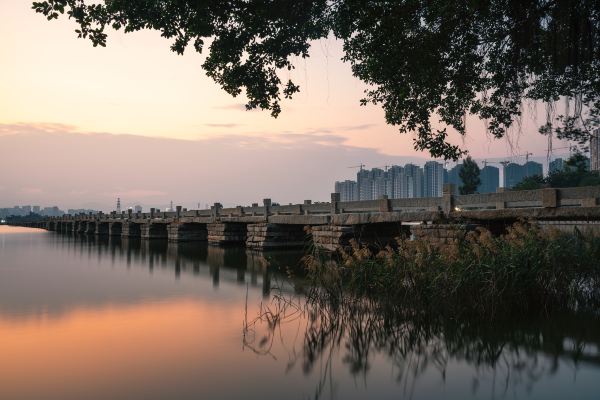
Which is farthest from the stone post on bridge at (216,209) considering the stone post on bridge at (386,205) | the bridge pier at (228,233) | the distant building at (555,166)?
the distant building at (555,166)

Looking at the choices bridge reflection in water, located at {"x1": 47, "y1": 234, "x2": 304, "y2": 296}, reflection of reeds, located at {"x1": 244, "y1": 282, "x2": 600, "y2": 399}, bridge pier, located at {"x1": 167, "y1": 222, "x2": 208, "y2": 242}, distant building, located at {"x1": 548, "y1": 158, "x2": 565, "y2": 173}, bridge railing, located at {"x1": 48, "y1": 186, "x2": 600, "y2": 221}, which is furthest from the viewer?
bridge pier, located at {"x1": 167, "y1": 222, "x2": 208, "y2": 242}

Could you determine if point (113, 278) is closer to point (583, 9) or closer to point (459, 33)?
point (459, 33)

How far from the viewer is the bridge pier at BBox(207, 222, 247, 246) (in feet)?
111

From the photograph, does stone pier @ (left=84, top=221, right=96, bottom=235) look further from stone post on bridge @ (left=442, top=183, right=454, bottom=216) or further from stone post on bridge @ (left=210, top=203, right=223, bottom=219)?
stone post on bridge @ (left=442, top=183, right=454, bottom=216)

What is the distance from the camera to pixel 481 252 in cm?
910

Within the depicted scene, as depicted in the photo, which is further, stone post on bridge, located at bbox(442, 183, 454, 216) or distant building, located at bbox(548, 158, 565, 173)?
stone post on bridge, located at bbox(442, 183, 454, 216)

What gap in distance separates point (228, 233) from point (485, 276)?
2633 centimetres

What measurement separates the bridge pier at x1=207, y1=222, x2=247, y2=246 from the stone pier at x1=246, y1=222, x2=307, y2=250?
16.3ft

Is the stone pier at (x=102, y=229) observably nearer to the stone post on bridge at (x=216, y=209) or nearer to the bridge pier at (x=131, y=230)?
the bridge pier at (x=131, y=230)

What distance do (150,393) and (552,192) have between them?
11.5 metres

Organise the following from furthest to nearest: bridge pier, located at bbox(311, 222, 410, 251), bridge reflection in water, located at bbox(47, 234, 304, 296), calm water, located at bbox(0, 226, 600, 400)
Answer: bridge pier, located at bbox(311, 222, 410, 251) → bridge reflection in water, located at bbox(47, 234, 304, 296) → calm water, located at bbox(0, 226, 600, 400)

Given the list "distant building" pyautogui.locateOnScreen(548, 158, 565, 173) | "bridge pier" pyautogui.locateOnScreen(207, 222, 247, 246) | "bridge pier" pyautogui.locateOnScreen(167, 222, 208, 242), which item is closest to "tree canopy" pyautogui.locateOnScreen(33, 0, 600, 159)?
"distant building" pyautogui.locateOnScreen(548, 158, 565, 173)

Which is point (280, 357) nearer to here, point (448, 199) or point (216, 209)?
point (448, 199)

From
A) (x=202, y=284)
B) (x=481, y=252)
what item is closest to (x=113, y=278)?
(x=202, y=284)
